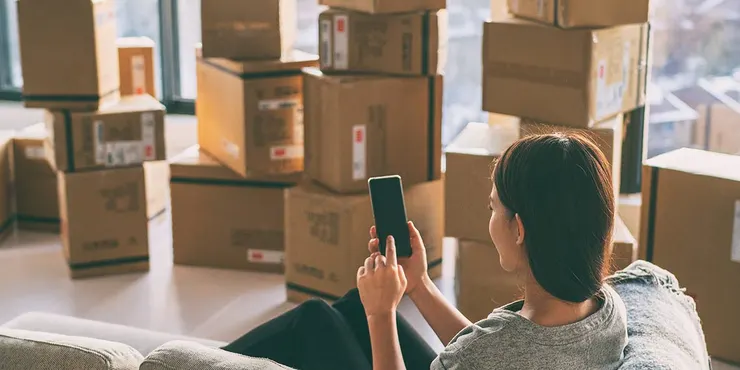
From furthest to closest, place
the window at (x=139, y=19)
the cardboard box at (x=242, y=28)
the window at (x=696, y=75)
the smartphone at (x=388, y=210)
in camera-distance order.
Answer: the window at (x=139, y=19), the window at (x=696, y=75), the cardboard box at (x=242, y=28), the smartphone at (x=388, y=210)

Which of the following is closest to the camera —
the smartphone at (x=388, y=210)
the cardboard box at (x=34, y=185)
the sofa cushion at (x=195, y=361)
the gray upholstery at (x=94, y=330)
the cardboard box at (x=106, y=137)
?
the sofa cushion at (x=195, y=361)

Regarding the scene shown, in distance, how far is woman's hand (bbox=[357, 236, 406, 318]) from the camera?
1608 mm

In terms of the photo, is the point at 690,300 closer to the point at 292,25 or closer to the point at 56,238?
the point at 292,25

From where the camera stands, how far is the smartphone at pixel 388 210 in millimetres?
1771

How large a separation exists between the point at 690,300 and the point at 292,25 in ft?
7.23

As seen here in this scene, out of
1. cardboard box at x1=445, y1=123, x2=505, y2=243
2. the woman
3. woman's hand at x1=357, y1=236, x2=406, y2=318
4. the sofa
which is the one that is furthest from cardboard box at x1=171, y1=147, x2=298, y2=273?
the woman

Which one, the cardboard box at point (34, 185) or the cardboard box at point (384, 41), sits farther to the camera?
the cardboard box at point (34, 185)

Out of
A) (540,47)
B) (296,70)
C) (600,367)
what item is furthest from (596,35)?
(600,367)

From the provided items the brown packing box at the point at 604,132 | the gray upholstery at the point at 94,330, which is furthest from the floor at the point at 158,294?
the gray upholstery at the point at 94,330

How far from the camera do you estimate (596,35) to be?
108 inches

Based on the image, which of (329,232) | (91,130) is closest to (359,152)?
(329,232)

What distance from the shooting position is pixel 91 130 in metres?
3.53

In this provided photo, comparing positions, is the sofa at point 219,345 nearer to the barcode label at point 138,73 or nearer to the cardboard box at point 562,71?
the cardboard box at point 562,71

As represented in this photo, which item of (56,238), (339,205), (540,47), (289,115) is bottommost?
(56,238)
